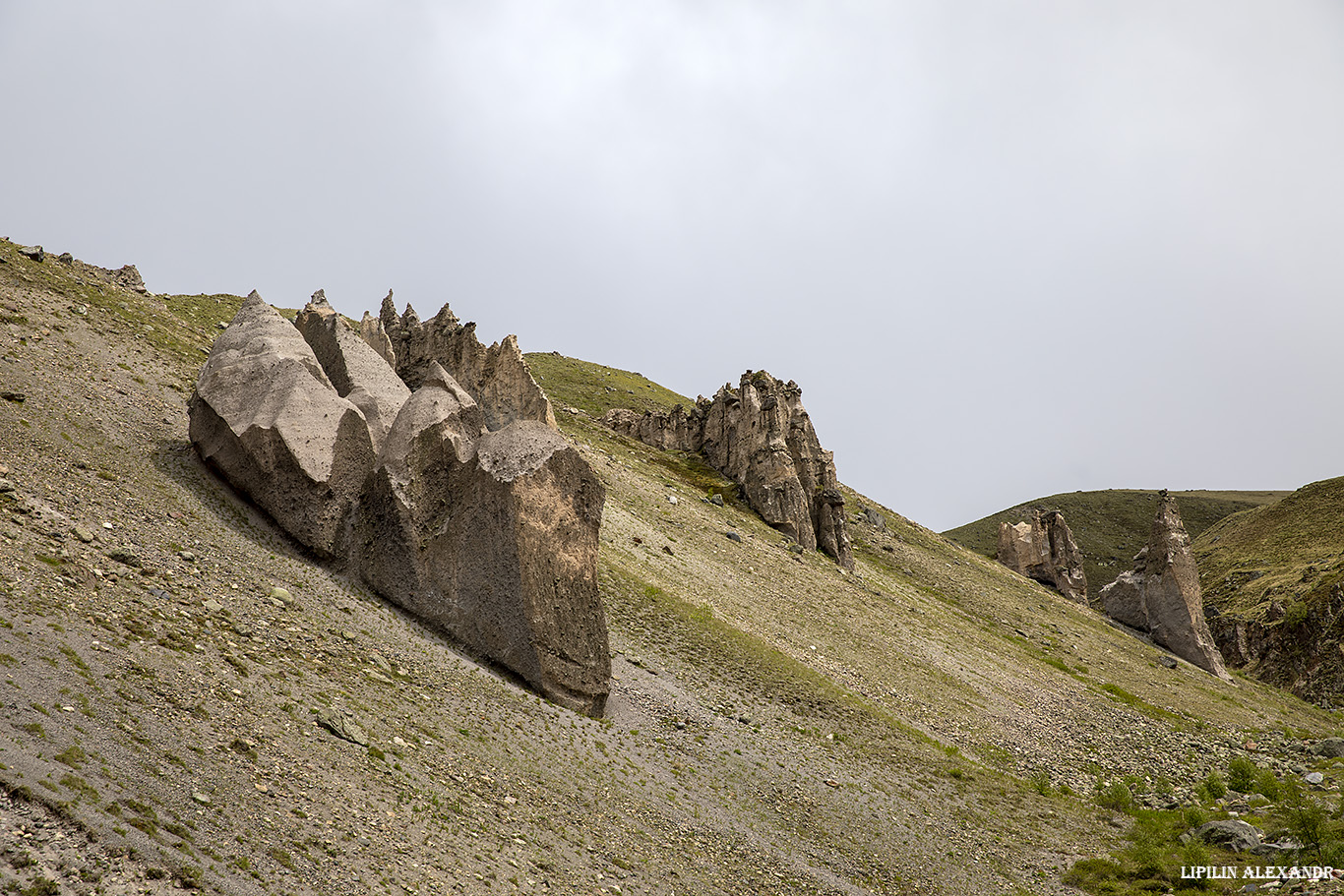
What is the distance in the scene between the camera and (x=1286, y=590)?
87750 mm

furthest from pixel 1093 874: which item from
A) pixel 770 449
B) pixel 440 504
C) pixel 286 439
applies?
pixel 770 449

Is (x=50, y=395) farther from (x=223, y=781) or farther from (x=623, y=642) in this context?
(x=623, y=642)

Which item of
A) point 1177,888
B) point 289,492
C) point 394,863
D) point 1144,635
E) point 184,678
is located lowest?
point 394,863

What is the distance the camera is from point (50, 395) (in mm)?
27641

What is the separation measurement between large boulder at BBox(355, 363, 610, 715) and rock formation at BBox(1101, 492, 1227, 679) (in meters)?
74.0

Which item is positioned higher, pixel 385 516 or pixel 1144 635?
pixel 1144 635

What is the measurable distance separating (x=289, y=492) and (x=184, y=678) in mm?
11336

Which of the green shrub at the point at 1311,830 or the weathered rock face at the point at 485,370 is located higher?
the weathered rock face at the point at 485,370

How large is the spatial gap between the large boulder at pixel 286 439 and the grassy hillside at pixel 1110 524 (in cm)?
15442

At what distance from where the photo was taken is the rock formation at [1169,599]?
76.3 metres

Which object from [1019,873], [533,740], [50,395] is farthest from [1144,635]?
[50,395]

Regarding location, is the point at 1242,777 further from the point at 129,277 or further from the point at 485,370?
the point at 129,277

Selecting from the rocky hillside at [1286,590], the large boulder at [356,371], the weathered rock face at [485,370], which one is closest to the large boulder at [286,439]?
the large boulder at [356,371]

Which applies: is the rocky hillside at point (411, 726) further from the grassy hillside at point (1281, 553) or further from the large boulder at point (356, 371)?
the grassy hillside at point (1281, 553)
